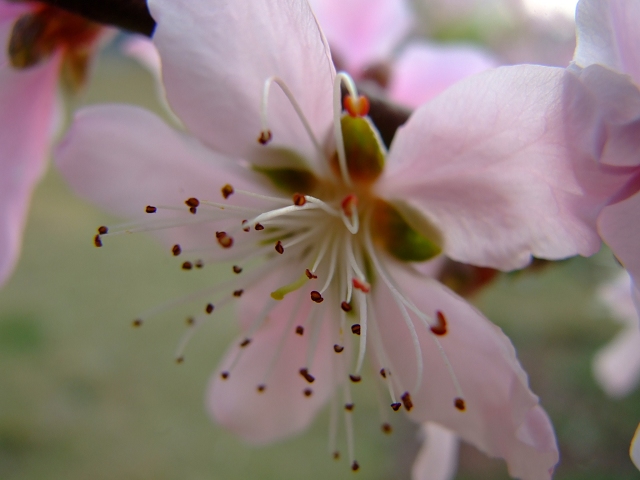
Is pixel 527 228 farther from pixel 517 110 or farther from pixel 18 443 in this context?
pixel 18 443

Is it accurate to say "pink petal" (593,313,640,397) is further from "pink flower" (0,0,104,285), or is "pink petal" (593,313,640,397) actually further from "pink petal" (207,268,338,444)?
"pink flower" (0,0,104,285)

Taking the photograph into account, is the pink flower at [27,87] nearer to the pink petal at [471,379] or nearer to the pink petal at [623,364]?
the pink petal at [471,379]

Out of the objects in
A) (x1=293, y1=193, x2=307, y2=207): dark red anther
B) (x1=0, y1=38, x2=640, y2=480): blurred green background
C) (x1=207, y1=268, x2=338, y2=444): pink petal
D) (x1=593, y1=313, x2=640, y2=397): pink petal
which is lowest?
(x1=0, y1=38, x2=640, y2=480): blurred green background

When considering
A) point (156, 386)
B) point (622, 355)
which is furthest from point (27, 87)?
point (156, 386)

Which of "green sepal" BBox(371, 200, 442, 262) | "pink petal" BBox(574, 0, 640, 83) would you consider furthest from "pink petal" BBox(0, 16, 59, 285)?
"pink petal" BBox(574, 0, 640, 83)

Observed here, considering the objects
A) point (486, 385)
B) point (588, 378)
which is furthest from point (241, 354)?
point (588, 378)
